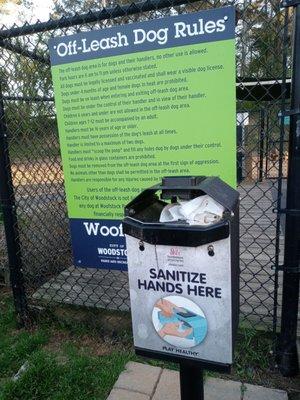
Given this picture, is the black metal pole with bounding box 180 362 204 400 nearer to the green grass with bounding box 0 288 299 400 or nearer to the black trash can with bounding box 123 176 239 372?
the black trash can with bounding box 123 176 239 372

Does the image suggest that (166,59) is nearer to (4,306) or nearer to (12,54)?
(12,54)

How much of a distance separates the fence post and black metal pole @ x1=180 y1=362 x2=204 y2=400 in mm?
1808

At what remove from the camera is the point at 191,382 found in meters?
1.35

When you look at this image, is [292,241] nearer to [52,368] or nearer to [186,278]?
[186,278]

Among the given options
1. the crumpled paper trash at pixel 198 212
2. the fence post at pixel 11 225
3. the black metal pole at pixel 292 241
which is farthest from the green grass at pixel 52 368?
the crumpled paper trash at pixel 198 212

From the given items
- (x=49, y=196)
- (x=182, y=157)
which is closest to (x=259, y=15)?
(x=182, y=157)

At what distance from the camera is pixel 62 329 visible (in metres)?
2.80

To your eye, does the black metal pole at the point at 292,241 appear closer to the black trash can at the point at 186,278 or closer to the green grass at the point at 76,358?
the green grass at the point at 76,358

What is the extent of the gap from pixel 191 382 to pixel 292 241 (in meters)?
0.97

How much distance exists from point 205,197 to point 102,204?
48.7 inches

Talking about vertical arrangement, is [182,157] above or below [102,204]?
above

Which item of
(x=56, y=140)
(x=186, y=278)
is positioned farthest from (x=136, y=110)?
(x=56, y=140)

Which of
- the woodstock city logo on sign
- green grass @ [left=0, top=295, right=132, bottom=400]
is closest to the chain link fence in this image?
green grass @ [left=0, top=295, right=132, bottom=400]

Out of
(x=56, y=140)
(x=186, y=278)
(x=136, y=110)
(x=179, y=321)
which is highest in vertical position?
(x=136, y=110)
